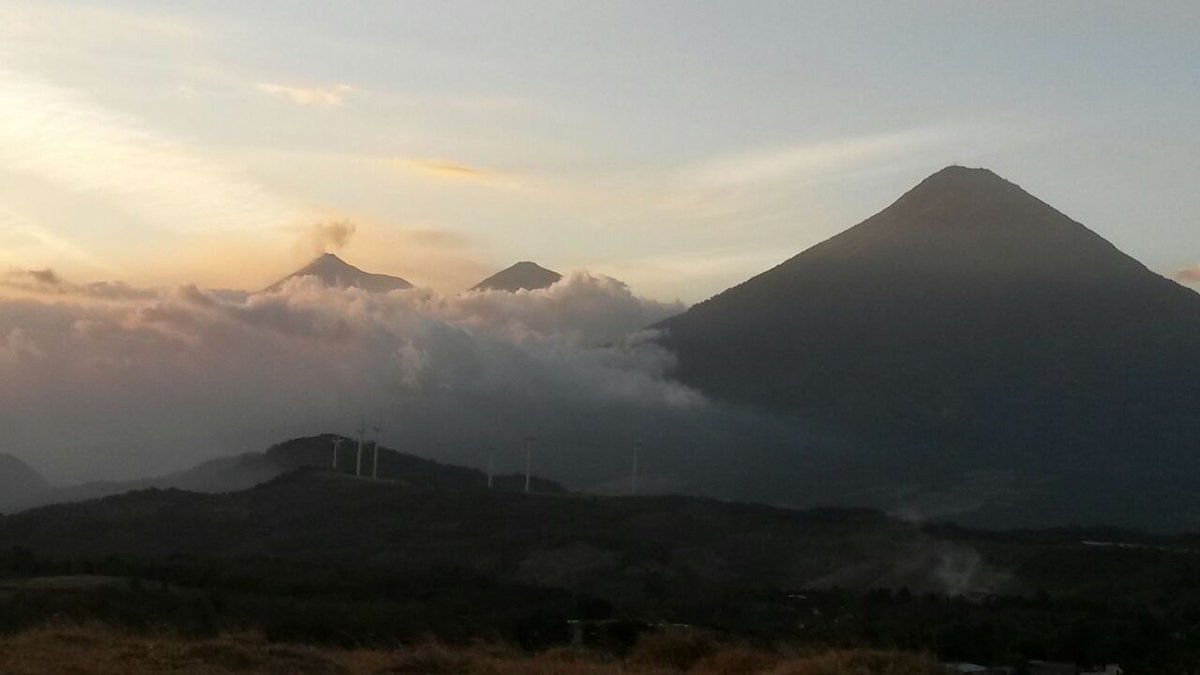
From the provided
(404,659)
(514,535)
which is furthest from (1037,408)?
(404,659)

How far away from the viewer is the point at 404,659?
3000cm

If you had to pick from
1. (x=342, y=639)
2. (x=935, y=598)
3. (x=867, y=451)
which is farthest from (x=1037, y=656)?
(x=867, y=451)

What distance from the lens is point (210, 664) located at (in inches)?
1088

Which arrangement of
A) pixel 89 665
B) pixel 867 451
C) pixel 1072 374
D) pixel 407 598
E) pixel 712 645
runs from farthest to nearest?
pixel 1072 374, pixel 867 451, pixel 407 598, pixel 712 645, pixel 89 665

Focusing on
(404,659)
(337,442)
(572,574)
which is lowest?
(572,574)

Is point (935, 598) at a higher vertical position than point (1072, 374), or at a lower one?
lower

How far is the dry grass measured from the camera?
27188 mm

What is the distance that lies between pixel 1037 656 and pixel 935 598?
73.5 ft

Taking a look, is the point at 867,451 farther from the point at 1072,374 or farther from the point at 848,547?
the point at 848,547

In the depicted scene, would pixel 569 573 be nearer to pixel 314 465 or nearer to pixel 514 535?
pixel 514 535

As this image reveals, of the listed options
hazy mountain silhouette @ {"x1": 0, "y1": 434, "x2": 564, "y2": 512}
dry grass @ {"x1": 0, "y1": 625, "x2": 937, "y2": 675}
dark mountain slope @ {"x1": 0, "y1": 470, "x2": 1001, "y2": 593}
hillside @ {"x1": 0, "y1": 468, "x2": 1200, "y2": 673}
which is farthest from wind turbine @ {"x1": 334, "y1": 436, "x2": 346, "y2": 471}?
dry grass @ {"x1": 0, "y1": 625, "x2": 937, "y2": 675}

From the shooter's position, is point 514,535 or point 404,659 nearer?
point 404,659

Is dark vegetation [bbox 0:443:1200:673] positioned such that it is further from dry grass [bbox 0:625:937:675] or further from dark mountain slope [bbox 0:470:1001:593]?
dry grass [bbox 0:625:937:675]

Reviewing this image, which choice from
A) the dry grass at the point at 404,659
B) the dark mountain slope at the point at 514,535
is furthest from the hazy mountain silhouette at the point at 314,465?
the dry grass at the point at 404,659
